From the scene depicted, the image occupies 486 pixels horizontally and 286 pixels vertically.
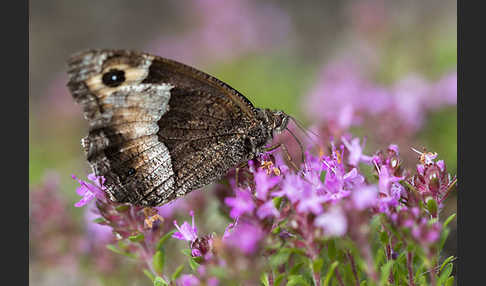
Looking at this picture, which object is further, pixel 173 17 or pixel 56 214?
A: pixel 173 17

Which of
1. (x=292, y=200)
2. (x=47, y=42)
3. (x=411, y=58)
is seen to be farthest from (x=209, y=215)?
(x=47, y=42)

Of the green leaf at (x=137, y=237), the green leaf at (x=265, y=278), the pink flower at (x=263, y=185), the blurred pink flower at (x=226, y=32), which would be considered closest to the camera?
the pink flower at (x=263, y=185)

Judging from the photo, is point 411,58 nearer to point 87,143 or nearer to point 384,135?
point 384,135

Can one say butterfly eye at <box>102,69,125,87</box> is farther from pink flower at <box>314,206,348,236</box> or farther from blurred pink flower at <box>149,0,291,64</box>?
Result: blurred pink flower at <box>149,0,291,64</box>

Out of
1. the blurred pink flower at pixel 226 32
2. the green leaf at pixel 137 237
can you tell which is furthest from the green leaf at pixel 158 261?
the blurred pink flower at pixel 226 32

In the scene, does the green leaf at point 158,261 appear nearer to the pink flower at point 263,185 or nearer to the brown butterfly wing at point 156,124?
the brown butterfly wing at point 156,124

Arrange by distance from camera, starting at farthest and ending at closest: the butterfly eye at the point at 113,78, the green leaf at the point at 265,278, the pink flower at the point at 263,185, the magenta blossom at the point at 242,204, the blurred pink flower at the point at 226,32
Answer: the blurred pink flower at the point at 226,32
the butterfly eye at the point at 113,78
the green leaf at the point at 265,278
the pink flower at the point at 263,185
the magenta blossom at the point at 242,204
